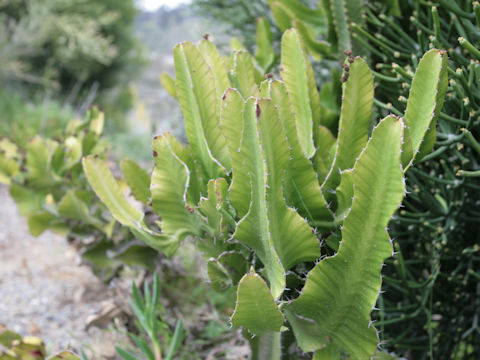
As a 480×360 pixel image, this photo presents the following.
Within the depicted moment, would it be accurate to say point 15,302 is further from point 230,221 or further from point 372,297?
Answer: point 372,297

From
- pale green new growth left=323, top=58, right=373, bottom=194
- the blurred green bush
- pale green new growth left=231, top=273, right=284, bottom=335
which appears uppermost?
pale green new growth left=323, top=58, right=373, bottom=194

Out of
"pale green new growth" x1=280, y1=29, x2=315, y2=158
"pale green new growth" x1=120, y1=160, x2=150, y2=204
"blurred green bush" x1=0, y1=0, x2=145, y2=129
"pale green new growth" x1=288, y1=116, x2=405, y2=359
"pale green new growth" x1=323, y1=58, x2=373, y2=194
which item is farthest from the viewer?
"blurred green bush" x1=0, y1=0, x2=145, y2=129

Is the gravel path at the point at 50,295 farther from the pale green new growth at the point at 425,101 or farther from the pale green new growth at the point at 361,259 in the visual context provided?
the pale green new growth at the point at 425,101

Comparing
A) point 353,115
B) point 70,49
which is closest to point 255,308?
point 353,115

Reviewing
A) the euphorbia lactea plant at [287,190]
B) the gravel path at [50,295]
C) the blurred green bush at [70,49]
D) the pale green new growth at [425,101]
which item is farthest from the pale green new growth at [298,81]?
the blurred green bush at [70,49]

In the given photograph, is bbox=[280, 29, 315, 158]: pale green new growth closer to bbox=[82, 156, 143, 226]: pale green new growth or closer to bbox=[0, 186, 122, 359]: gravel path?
bbox=[82, 156, 143, 226]: pale green new growth

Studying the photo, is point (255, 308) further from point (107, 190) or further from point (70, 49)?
point (70, 49)

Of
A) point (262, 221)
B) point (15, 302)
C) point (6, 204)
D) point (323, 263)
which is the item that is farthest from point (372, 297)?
point (6, 204)

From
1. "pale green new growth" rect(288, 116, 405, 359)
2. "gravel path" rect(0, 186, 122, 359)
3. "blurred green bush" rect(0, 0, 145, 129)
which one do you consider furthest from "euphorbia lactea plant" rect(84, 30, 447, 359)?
"blurred green bush" rect(0, 0, 145, 129)
